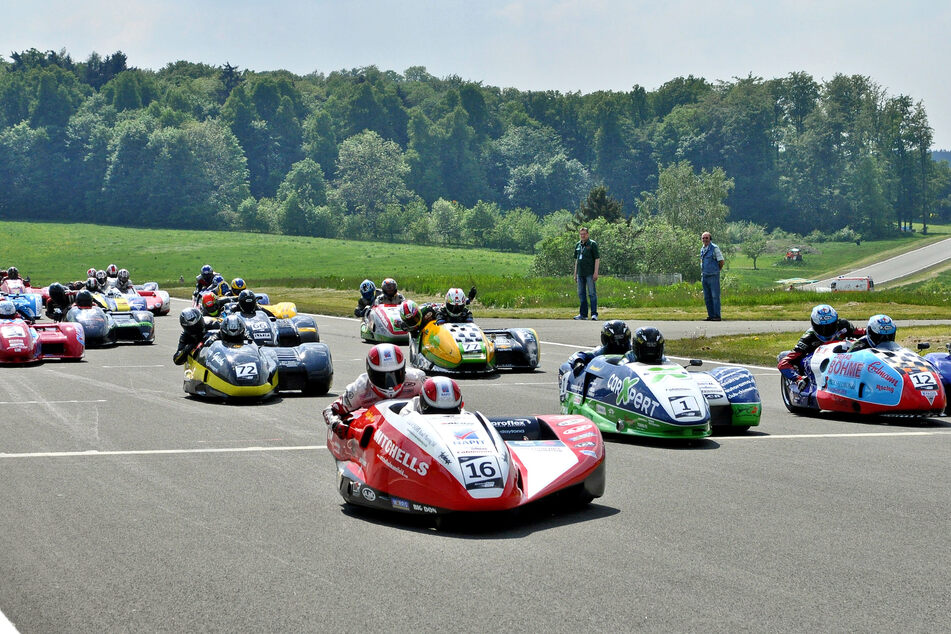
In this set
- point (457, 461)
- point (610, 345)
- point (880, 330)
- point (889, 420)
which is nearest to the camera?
point (457, 461)

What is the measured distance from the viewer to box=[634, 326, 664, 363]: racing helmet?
12.8 metres

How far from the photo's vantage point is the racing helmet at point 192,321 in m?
16.5

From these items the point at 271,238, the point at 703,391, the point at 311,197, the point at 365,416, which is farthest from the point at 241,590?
the point at 311,197

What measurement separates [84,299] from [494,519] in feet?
66.5

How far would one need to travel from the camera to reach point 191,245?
110m

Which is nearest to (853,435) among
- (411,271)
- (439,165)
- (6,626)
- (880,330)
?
(880,330)

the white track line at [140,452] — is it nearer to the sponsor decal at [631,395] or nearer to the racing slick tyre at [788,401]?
the sponsor decal at [631,395]

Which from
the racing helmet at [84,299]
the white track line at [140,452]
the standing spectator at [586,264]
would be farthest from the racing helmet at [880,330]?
the racing helmet at [84,299]

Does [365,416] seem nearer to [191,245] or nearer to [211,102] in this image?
[191,245]

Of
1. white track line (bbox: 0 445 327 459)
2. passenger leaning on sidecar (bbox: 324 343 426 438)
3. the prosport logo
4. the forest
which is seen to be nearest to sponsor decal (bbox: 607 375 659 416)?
the prosport logo

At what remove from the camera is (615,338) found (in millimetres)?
13523

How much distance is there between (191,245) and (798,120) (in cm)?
10042

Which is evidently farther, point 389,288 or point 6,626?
point 389,288

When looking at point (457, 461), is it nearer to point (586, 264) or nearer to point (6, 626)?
point (6, 626)
